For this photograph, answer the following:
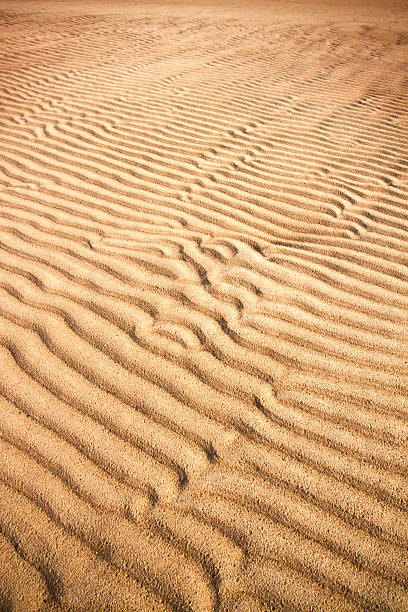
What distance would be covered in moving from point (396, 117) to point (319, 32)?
16.2 feet

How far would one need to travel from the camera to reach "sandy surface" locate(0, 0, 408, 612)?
138 cm

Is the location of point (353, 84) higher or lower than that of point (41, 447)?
higher

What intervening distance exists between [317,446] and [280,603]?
1.79 feet

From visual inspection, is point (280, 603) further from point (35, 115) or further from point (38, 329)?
point (35, 115)

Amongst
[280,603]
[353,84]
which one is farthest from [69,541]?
[353,84]

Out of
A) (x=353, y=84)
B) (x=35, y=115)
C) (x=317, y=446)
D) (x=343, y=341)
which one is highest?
(x=353, y=84)

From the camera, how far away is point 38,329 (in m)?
2.16

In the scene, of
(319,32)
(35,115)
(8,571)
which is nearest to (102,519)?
(8,571)

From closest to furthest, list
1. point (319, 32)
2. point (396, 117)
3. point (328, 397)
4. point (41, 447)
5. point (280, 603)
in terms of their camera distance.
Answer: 1. point (280, 603)
2. point (41, 447)
3. point (328, 397)
4. point (396, 117)
5. point (319, 32)

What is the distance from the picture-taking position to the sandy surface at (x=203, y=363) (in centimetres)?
138

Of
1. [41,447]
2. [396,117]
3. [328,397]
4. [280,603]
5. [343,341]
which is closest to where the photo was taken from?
[280,603]

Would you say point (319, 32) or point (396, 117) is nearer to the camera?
point (396, 117)

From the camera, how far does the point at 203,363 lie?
1.99 m

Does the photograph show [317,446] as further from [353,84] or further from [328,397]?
[353,84]
